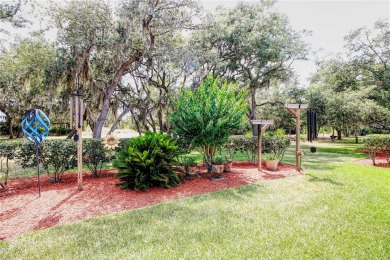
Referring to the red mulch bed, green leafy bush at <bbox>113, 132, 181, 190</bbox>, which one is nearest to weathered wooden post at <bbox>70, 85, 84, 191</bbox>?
the red mulch bed

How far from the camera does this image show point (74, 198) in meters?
4.45

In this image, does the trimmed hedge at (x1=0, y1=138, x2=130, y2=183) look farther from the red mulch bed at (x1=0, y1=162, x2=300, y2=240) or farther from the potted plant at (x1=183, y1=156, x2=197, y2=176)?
the potted plant at (x1=183, y1=156, x2=197, y2=176)

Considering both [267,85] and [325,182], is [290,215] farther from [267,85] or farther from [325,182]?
[267,85]

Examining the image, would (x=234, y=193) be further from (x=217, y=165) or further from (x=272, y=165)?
(x=272, y=165)

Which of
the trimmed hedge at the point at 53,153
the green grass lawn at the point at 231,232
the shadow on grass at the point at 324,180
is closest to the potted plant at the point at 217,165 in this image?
the green grass lawn at the point at 231,232

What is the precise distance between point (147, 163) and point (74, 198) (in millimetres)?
1594

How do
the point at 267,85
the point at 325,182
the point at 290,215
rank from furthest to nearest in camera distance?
the point at 267,85 < the point at 325,182 < the point at 290,215

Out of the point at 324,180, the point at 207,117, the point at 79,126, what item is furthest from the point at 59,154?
the point at 324,180

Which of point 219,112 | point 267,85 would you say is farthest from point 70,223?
point 267,85

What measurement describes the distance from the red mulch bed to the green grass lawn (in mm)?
378

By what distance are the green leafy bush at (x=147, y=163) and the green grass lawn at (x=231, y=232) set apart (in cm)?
105

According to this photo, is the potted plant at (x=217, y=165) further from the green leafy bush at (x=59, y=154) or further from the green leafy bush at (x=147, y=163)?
the green leafy bush at (x=59, y=154)

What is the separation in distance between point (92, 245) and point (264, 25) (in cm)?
1439

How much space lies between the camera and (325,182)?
5.80 meters
